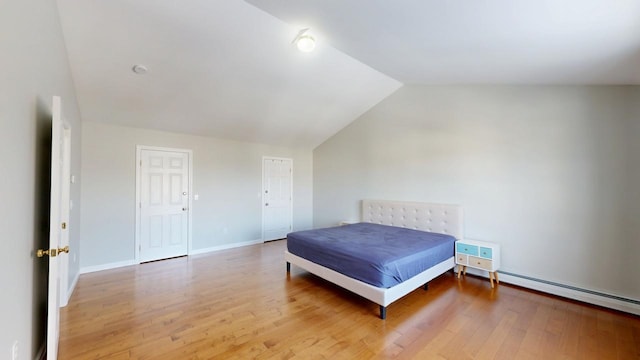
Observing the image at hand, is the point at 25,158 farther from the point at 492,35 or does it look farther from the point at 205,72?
the point at 492,35

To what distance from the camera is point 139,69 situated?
3.31 meters

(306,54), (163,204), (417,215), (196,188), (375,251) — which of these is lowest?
(375,251)

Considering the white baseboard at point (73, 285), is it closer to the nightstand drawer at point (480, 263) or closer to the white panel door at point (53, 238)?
the white panel door at point (53, 238)

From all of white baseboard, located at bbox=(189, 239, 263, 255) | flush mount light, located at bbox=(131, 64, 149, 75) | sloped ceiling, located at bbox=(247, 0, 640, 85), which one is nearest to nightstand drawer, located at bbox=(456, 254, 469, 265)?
sloped ceiling, located at bbox=(247, 0, 640, 85)

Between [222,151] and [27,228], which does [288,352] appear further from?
[222,151]

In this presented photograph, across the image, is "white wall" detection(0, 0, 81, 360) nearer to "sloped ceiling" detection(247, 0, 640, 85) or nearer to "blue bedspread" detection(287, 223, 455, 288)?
"sloped ceiling" detection(247, 0, 640, 85)

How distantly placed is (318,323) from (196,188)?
12.1 feet

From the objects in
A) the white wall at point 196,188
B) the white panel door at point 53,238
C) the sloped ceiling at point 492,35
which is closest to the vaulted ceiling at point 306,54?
the sloped ceiling at point 492,35

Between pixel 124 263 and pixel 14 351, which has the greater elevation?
pixel 14 351

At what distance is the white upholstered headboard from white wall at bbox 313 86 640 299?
0.16m

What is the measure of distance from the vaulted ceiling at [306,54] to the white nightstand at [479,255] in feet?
7.21

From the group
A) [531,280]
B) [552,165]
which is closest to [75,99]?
[552,165]

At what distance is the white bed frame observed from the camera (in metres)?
2.92

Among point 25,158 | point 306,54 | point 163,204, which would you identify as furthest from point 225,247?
point 25,158
